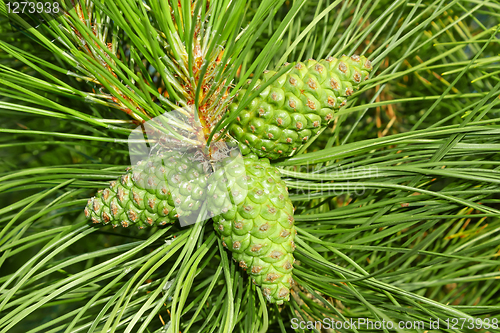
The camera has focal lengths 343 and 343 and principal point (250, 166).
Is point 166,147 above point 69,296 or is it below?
above

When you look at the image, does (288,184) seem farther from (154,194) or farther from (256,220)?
(154,194)

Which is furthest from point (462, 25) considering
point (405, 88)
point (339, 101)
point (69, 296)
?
point (69, 296)

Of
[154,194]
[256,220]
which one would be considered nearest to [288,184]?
[256,220]

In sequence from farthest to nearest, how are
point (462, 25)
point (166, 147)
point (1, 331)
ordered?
point (462, 25) < point (166, 147) < point (1, 331)

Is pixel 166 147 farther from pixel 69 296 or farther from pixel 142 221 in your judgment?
pixel 69 296

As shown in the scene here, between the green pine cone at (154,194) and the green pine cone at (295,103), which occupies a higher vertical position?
the green pine cone at (295,103)

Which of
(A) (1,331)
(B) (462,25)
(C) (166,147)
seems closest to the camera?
(A) (1,331)
